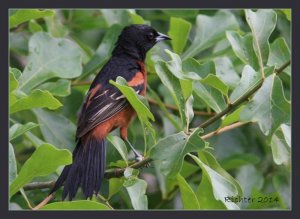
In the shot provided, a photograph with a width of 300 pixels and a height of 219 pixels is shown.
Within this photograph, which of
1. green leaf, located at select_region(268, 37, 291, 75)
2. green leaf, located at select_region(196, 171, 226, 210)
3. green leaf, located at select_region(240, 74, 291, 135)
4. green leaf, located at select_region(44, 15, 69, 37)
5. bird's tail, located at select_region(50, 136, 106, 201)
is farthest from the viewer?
green leaf, located at select_region(44, 15, 69, 37)

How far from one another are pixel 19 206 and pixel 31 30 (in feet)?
3.58

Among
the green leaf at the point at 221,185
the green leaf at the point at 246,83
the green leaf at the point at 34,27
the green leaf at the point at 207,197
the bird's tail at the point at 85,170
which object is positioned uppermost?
the green leaf at the point at 34,27

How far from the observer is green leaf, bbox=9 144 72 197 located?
335 centimetres

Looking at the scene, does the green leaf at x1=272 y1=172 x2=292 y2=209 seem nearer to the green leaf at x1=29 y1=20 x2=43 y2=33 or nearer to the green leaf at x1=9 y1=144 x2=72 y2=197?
the green leaf at x1=9 y1=144 x2=72 y2=197

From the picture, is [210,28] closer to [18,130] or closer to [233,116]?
[233,116]

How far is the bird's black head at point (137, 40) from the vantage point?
4590mm

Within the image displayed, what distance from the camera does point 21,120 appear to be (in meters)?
4.38

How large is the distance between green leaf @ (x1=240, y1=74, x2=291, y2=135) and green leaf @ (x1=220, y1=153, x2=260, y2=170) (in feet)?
4.51

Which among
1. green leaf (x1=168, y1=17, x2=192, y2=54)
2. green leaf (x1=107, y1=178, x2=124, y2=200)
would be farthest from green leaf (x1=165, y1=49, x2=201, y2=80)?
green leaf (x1=168, y1=17, x2=192, y2=54)

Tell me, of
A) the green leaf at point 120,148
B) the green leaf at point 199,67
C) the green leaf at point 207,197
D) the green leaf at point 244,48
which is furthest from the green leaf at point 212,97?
the green leaf at point 120,148

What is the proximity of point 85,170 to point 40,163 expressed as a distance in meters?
0.45

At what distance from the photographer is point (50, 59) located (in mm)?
4211

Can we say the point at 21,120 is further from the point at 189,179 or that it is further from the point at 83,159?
the point at 189,179

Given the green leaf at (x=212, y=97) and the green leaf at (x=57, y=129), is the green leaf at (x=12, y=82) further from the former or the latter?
the green leaf at (x=212, y=97)
